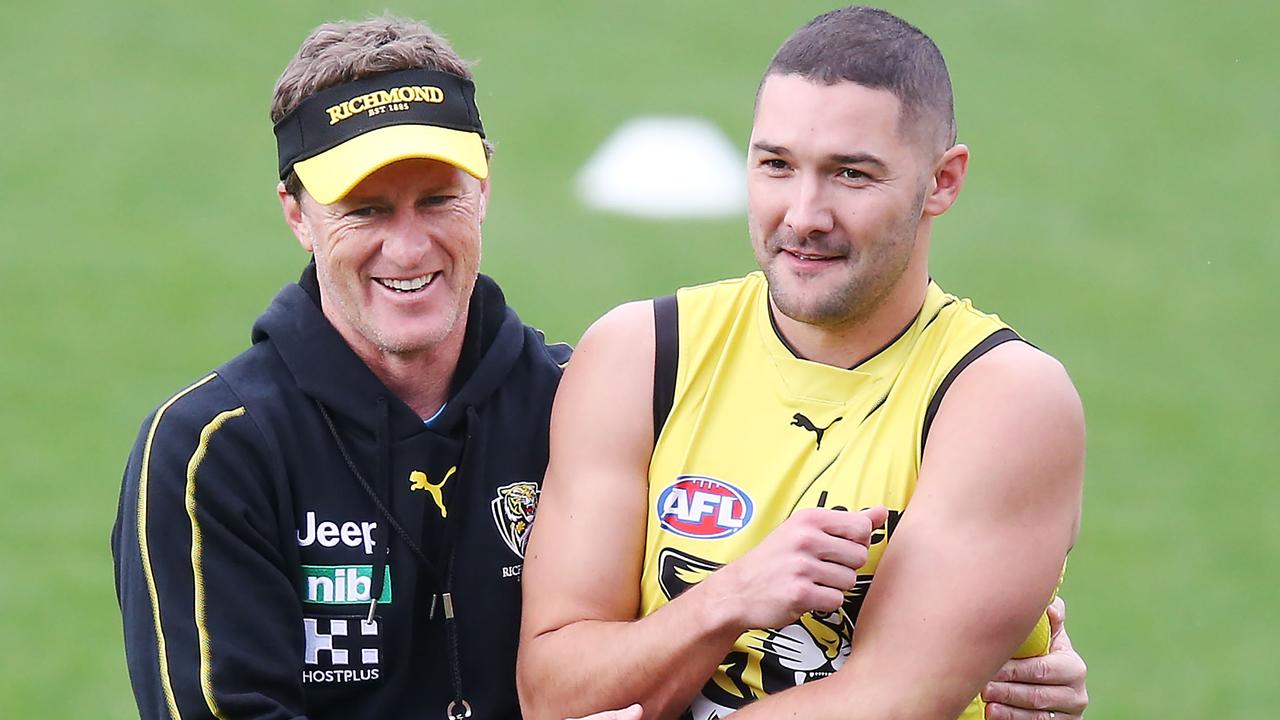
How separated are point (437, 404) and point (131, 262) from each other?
8.13m

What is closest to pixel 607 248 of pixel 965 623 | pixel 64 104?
pixel 64 104

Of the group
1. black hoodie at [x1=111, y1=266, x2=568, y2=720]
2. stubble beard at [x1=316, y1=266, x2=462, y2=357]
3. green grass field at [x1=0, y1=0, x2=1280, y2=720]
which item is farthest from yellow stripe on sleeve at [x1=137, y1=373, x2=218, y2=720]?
green grass field at [x1=0, y1=0, x2=1280, y2=720]

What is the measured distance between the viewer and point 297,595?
11.6ft

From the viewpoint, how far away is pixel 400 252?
3574mm

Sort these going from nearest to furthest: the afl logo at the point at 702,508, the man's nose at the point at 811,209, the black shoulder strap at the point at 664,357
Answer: the man's nose at the point at 811,209
the afl logo at the point at 702,508
the black shoulder strap at the point at 664,357

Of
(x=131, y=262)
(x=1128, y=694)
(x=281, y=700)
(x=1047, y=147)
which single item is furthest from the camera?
(x=1047, y=147)

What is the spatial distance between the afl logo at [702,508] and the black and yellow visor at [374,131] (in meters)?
0.77

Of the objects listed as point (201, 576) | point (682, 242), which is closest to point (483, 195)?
point (201, 576)

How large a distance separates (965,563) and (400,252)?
4.07 feet

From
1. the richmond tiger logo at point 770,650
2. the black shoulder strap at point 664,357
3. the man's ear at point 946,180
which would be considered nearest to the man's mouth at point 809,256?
the man's ear at point 946,180

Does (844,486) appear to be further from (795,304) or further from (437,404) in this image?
(437,404)

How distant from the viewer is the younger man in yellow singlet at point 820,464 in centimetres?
315

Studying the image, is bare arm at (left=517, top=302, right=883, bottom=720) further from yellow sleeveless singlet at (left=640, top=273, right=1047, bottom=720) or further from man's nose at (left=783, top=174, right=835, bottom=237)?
man's nose at (left=783, top=174, right=835, bottom=237)

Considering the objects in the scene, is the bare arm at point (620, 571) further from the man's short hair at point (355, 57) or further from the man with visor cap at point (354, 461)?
the man's short hair at point (355, 57)
